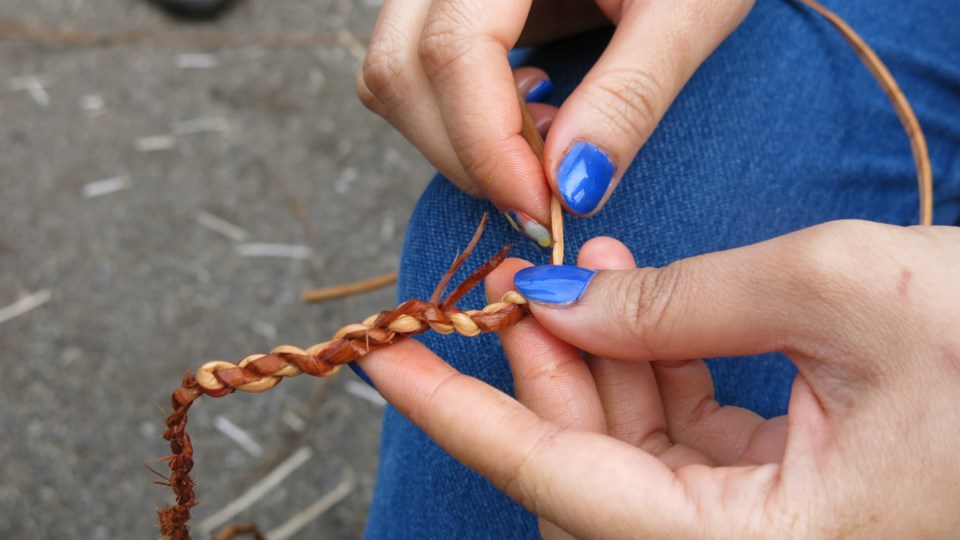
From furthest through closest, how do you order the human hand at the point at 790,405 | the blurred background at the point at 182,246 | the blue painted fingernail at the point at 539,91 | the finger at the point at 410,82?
the blurred background at the point at 182,246
the blue painted fingernail at the point at 539,91
the finger at the point at 410,82
the human hand at the point at 790,405

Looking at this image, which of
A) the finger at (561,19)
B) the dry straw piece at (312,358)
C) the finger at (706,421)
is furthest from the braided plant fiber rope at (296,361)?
the finger at (561,19)

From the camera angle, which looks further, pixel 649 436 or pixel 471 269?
pixel 471 269

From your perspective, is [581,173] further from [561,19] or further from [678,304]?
[561,19]

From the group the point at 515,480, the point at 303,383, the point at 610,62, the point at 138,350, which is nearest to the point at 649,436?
the point at 515,480

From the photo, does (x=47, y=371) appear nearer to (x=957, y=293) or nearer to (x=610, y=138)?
(x=610, y=138)

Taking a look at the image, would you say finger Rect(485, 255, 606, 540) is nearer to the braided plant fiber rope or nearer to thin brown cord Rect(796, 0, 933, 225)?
the braided plant fiber rope

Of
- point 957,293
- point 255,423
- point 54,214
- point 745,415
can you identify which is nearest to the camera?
point 957,293

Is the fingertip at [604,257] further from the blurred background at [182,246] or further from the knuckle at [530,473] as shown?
the blurred background at [182,246]
